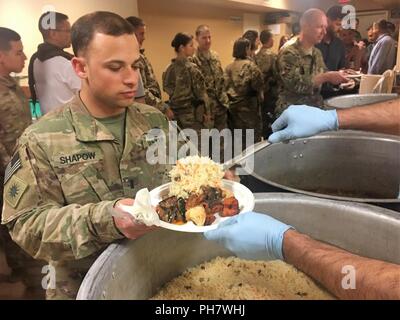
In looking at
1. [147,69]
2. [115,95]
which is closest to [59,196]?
[115,95]

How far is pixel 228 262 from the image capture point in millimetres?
932

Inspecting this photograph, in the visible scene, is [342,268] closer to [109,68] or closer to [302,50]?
[109,68]

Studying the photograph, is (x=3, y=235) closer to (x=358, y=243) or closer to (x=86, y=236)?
(x=86, y=236)

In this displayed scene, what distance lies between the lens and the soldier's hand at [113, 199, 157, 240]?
62 cm

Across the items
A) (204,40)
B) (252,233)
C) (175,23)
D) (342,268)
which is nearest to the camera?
(342,268)

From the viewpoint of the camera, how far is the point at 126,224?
24.6 inches

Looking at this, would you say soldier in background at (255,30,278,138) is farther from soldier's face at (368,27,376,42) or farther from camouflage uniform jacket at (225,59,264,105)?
soldier's face at (368,27,376,42)

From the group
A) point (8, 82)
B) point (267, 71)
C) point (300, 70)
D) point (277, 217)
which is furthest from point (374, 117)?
point (267, 71)

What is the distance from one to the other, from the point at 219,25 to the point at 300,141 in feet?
4.17

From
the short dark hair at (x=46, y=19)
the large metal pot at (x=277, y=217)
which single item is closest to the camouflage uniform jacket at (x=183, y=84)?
the short dark hair at (x=46, y=19)

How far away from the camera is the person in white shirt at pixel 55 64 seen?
1035 mm

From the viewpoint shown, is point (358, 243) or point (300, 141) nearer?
point (358, 243)

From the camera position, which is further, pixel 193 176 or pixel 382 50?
pixel 382 50

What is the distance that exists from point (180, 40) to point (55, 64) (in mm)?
1638
